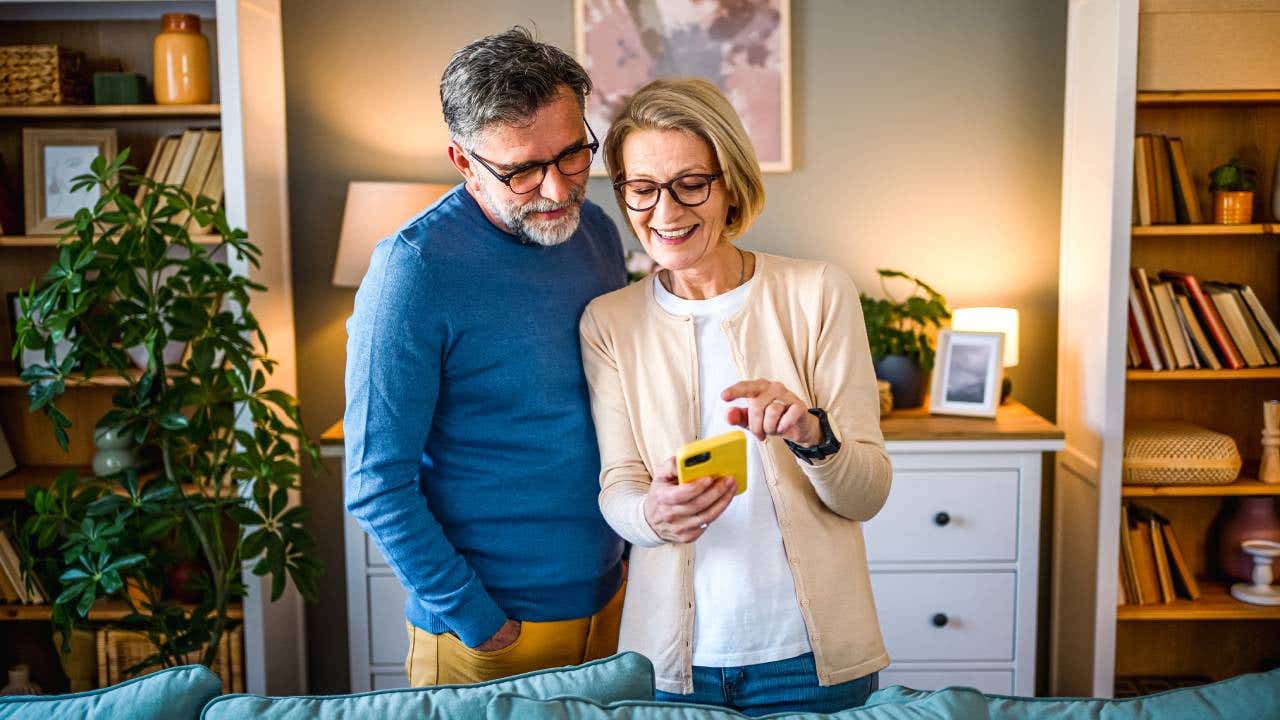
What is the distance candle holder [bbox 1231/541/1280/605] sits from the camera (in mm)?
2844

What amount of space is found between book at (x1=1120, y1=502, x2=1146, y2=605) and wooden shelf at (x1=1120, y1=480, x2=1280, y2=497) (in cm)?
11

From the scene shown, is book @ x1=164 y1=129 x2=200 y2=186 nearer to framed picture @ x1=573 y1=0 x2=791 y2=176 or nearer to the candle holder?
framed picture @ x1=573 y1=0 x2=791 y2=176

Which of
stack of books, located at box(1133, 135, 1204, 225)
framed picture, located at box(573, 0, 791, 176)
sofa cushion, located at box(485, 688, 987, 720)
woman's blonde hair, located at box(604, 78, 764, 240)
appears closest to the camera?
sofa cushion, located at box(485, 688, 987, 720)

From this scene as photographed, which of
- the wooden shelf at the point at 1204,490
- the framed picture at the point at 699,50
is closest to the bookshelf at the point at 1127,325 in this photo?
the wooden shelf at the point at 1204,490

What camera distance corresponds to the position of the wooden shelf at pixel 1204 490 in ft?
9.26

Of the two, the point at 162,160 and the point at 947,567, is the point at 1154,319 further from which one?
the point at 162,160

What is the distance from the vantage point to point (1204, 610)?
2859 millimetres

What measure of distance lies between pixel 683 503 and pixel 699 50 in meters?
2.15

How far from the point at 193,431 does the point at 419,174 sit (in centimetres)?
111

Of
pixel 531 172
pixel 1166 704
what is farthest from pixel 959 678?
pixel 531 172

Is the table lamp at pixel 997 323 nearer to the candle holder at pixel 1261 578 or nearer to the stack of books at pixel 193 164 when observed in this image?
the candle holder at pixel 1261 578

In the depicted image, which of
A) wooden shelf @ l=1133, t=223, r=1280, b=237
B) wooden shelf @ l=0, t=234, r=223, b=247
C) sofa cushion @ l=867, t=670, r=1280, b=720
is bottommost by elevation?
sofa cushion @ l=867, t=670, r=1280, b=720

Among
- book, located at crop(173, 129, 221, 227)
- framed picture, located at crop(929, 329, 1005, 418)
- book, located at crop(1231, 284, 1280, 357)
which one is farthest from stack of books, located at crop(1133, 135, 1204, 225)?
book, located at crop(173, 129, 221, 227)

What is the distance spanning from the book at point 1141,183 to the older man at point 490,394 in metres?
1.85
